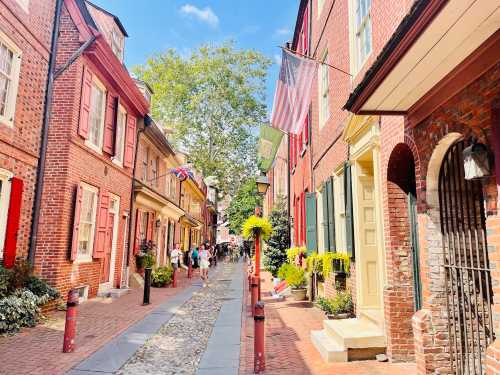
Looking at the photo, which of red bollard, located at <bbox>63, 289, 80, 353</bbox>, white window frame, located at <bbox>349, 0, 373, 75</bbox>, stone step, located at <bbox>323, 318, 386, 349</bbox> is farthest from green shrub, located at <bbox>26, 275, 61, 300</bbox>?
white window frame, located at <bbox>349, 0, 373, 75</bbox>

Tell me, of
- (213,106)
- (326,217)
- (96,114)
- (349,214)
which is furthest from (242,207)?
(349,214)

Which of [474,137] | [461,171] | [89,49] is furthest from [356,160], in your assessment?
[89,49]

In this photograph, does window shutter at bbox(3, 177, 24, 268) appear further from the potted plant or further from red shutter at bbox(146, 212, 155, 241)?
red shutter at bbox(146, 212, 155, 241)

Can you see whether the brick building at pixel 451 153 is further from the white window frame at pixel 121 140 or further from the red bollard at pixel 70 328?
the white window frame at pixel 121 140

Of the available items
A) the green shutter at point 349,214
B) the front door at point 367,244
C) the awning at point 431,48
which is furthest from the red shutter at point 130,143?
the awning at point 431,48

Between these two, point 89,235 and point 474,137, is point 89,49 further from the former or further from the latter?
point 474,137

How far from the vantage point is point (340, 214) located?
27.0 feet

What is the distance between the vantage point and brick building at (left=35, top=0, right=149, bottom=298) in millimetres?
9078

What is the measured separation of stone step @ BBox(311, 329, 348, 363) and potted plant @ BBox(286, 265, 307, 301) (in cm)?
472

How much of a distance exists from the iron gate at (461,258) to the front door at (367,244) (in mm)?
2265

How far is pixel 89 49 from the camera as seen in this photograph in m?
9.82

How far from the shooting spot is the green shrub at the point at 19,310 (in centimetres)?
653

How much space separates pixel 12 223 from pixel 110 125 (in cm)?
475

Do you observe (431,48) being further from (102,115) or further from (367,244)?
(102,115)
